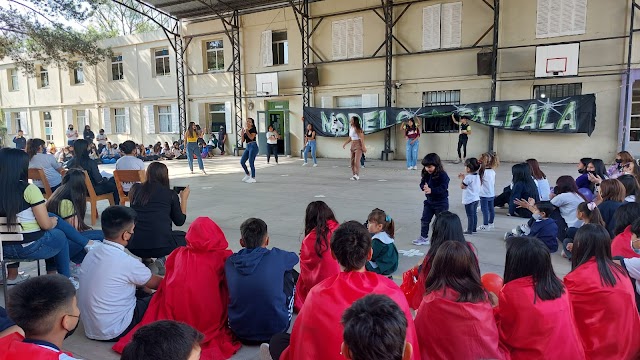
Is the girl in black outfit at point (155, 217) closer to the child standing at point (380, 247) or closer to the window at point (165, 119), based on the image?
the child standing at point (380, 247)

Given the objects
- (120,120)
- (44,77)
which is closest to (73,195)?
(120,120)

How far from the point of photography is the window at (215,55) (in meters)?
20.4

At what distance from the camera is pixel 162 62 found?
867 inches

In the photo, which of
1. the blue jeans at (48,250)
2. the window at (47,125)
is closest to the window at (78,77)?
the window at (47,125)

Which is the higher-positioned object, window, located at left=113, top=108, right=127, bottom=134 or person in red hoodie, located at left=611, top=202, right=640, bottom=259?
window, located at left=113, top=108, right=127, bottom=134

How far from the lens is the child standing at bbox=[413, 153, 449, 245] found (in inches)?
204

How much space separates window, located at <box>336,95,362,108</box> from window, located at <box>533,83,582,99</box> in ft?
20.1

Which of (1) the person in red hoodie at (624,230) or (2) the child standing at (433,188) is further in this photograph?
(2) the child standing at (433,188)

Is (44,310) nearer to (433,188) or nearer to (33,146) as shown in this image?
(433,188)

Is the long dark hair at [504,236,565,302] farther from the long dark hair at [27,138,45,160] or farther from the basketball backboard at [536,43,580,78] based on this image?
the basketball backboard at [536,43,580,78]

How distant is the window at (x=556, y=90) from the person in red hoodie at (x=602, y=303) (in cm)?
1274

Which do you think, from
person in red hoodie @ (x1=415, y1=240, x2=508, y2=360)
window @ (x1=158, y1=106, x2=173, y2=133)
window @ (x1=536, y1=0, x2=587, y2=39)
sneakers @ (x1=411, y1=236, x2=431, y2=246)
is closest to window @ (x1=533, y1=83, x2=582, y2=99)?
window @ (x1=536, y1=0, x2=587, y2=39)

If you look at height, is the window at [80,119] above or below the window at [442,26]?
below

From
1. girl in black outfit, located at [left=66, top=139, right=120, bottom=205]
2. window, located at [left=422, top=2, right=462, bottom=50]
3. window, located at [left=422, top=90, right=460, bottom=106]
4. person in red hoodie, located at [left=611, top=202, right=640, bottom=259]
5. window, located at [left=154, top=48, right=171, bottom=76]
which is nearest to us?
person in red hoodie, located at [left=611, top=202, right=640, bottom=259]
